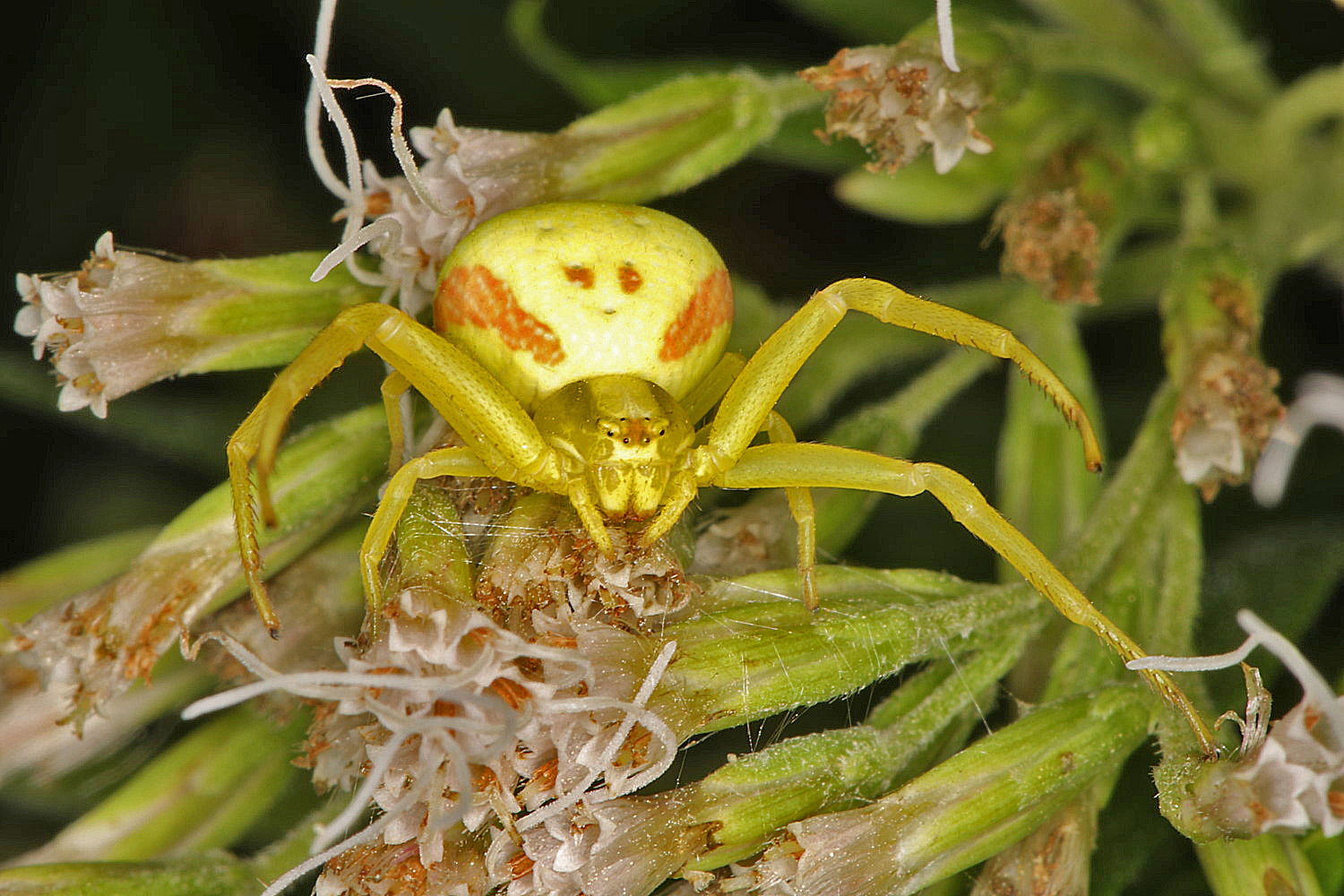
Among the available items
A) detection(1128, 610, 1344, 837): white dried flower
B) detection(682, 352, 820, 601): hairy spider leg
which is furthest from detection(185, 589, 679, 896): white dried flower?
detection(1128, 610, 1344, 837): white dried flower

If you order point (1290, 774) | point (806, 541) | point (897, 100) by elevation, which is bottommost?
point (1290, 774)

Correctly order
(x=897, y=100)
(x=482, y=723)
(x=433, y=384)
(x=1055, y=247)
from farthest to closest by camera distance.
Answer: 1. (x=1055, y=247)
2. (x=897, y=100)
3. (x=433, y=384)
4. (x=482, y=723)

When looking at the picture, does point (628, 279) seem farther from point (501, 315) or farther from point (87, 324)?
point (87, 324)

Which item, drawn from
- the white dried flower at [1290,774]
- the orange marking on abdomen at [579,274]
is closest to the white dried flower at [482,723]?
the orange marking on abdomen at [579,274]

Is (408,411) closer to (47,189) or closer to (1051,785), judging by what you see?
(1051,785)

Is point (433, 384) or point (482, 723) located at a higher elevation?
point (433, 384)

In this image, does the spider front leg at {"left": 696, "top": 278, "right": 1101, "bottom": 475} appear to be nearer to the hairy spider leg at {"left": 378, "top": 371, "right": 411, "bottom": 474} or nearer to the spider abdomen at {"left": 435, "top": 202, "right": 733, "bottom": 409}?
the spider abdomen at {"left": 435, "top": 202, "right": 733, "bottom": 409}

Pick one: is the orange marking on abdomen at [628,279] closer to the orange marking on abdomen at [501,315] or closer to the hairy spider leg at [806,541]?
the orange marking on abdomen at [501,315]

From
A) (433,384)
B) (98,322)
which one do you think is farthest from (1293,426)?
(98,322)
